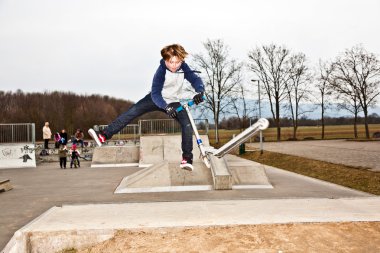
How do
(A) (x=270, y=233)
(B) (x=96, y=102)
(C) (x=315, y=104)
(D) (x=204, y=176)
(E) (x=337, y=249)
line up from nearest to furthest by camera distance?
(E) (x=337, y=249) → (A) (x=270, y=233) → (B) (x=96, y=102) → (D) (x=204, y=176) → (C) (x=315, y=104)

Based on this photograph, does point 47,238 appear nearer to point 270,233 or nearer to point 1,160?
point 270,233

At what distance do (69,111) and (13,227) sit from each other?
330 inches

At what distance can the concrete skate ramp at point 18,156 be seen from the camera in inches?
1102

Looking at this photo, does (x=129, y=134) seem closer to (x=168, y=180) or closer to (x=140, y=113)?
(x=168, y=180)

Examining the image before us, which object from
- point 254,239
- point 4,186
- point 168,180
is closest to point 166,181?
point 168,180

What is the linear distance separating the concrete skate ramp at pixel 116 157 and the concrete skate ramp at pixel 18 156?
545 cm

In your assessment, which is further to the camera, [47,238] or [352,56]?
[352,56]

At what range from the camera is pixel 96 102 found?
13992 millimetres

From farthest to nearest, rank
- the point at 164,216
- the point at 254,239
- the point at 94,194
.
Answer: the point at 94,194
the point at 164,216
the point at 254,239

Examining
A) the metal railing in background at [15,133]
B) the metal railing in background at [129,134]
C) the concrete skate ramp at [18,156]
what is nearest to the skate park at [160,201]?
the concrete skate ramp at [18,156]

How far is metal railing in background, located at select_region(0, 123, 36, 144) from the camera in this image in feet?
95.3

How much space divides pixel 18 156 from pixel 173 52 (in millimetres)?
27067

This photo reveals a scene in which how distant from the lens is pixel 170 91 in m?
5.32

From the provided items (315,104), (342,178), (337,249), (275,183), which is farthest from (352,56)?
(337,249)
